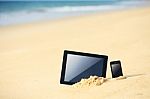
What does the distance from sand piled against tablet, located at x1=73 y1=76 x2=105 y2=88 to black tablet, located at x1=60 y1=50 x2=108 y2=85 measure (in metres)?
0.10

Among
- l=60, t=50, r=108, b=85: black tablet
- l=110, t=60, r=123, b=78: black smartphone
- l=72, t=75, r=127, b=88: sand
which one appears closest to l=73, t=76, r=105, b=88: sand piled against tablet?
l=72, t=75, r=127, b=88: sand

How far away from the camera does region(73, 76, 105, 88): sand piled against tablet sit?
430cm

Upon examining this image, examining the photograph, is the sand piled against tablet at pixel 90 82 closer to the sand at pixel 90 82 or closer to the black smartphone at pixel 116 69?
the sand at pixel 90 82

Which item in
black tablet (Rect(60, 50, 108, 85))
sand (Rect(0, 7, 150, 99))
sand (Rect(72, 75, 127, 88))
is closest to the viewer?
sand (Rect(0, 7, 150, 99))

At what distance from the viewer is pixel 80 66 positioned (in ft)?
14.8

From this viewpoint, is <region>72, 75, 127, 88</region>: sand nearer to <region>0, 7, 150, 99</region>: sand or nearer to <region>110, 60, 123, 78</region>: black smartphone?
<region>0, 7, 150, 99</region>: sand

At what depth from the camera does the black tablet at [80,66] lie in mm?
4484

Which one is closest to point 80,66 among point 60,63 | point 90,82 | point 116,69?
point 90,82

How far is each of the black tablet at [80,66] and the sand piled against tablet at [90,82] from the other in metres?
0.10

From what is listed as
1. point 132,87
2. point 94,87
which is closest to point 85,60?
point 94,87

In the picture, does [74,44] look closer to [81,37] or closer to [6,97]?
[81,37]

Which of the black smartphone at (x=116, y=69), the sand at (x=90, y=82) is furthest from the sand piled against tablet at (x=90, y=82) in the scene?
the black smartphone at (x=116, y=69)

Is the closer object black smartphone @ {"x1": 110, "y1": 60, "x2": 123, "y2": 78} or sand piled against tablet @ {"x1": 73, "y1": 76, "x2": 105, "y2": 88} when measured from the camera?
sand piled against tablet @ {"x1": 73, "y1": 76, "x2": 105, "y2": 88}

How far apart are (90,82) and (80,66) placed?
25 centimetres
